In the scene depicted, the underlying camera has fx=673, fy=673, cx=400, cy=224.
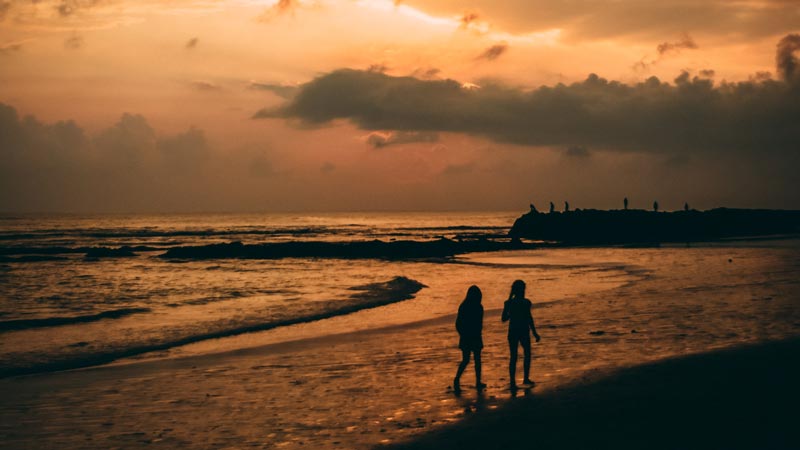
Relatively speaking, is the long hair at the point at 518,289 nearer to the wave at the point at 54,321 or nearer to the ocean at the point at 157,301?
the ocean at the point at 157,301

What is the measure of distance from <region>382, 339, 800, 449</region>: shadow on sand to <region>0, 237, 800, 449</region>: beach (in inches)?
1.3

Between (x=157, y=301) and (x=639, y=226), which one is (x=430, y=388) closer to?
(x=157, y=301)

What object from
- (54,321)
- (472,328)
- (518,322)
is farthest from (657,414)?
(54,321)

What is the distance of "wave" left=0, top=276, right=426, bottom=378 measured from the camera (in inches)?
623

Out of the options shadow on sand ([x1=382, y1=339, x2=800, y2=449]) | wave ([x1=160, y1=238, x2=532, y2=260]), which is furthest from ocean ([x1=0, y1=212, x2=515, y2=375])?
shadow on sand ([x1=382, y1=339, x2=800, y2=449])

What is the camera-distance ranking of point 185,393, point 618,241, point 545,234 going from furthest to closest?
1. point 545,234
2. point 618,241
3. point 185,393

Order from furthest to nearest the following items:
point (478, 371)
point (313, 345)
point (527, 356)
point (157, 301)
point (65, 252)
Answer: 1. point (65, 252)
2. point (157, 301)
3. point (313, 345)
4. point (527, 356)
5. point (478, 371)

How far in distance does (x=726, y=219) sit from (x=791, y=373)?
89.7 m

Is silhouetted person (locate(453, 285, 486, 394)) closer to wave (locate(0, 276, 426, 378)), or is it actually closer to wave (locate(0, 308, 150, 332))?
wave (locate(0, 276, 426, 378))

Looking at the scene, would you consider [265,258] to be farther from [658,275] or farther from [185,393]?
[185,393]

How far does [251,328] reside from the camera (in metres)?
21.3

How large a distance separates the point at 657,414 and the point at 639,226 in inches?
3195

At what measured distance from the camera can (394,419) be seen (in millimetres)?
10250

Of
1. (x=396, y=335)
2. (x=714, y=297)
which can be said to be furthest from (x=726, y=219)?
(x=396, y=335)
